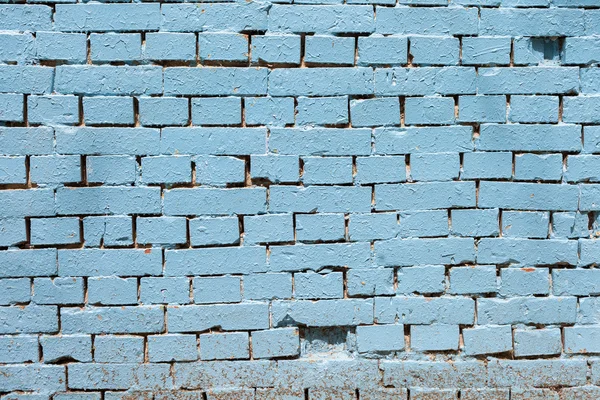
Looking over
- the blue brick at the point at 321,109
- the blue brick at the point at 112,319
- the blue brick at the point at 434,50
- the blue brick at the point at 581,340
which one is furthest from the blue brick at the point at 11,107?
the blue brick at the point at 581,340

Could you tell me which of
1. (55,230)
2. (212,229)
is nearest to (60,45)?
(55,230)

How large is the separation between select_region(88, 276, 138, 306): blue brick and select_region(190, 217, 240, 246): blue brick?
351mm

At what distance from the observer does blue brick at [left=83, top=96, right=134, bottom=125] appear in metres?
2.34

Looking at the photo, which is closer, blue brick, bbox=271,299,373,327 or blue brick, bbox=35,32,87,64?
blue brick, bbox=35,32,87,64

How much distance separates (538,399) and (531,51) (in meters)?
1.65

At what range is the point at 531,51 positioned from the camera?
2402mm

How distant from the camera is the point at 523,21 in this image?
239 cm

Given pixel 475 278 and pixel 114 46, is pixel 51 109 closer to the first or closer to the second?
pixel 114 46

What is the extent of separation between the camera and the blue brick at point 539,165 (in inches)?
95.3

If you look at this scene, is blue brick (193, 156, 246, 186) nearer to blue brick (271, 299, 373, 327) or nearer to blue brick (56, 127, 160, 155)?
blue brick (56, 127, 160, 155)

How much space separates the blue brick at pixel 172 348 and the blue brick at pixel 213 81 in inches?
44.5

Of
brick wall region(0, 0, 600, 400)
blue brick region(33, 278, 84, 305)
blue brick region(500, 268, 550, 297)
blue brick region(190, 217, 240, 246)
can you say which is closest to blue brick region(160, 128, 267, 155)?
brick wall region(0, 0, 600, 400)

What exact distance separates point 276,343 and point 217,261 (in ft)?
1.57

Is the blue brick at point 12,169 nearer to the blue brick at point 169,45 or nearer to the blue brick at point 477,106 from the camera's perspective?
the blue brick at point 169,45
